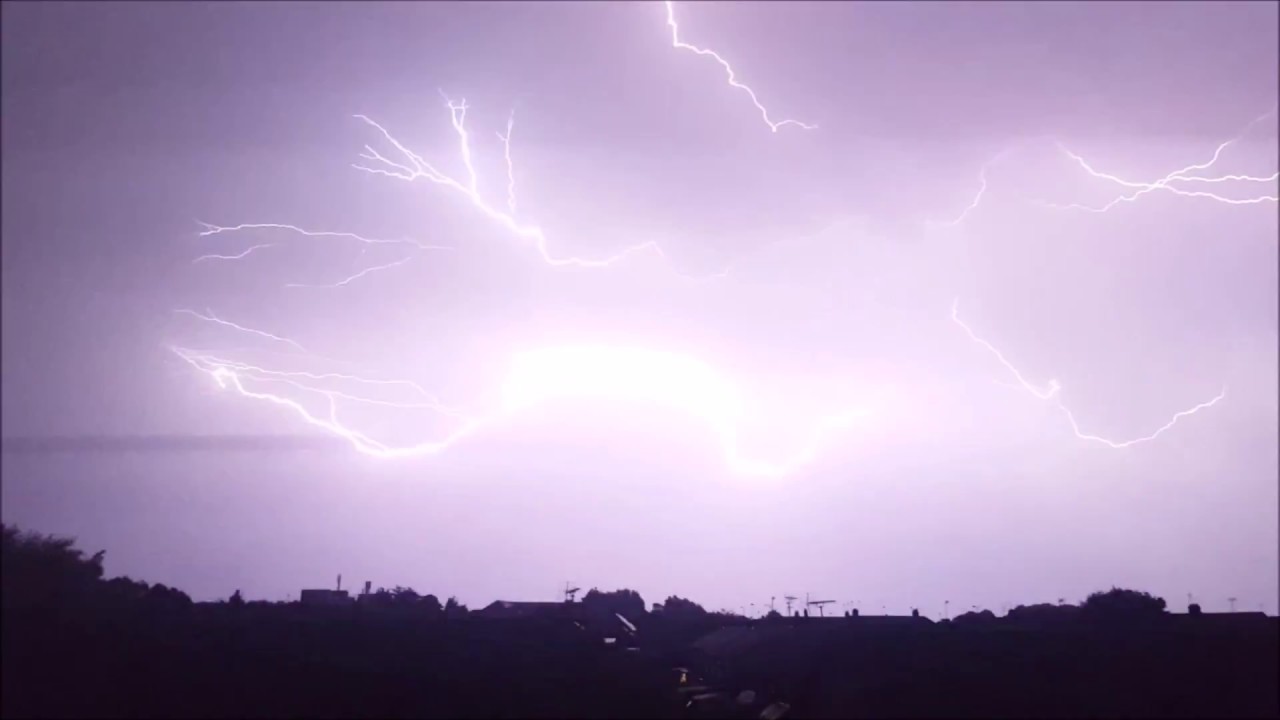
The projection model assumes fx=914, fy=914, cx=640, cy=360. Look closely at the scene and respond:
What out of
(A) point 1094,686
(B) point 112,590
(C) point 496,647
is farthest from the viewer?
(C) point 496,647

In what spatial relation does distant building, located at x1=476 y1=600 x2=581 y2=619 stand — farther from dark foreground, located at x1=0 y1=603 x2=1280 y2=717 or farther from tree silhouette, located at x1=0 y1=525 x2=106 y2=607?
tree silhouette, located at x1=0 y1=525 x2=106 y2=607

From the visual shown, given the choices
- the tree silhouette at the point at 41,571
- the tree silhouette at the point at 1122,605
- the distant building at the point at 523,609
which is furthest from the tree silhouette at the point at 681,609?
the tree silhouette at the point at 41,571

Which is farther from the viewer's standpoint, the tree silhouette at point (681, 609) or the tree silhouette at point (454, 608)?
the tree silhouette at point (681, 609)

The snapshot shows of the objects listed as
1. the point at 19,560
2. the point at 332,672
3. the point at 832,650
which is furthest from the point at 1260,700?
the point at 19,560

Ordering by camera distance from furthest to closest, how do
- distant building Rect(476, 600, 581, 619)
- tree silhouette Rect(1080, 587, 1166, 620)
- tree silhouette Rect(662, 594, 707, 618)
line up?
tree silhouette Rect(662, 594, 707, 618) < distant building Rect(476, 600, 581, 619) < tree silhouette Rect(1080, 587, 1166, 620)

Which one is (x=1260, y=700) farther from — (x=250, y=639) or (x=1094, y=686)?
(x=250, y=639)

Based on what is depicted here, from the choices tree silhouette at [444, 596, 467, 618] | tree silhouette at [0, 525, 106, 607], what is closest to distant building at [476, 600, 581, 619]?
tree silhouette at [444, 596, 467, 618]

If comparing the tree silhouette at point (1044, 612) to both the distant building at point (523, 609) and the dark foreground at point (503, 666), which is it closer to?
the dark foreground at point (503, 666)

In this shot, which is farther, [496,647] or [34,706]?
[496,647]

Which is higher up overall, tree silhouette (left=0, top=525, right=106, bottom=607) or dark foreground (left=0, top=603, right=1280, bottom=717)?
tree silhouette (left=0, top=525, right=106, bottom=607)

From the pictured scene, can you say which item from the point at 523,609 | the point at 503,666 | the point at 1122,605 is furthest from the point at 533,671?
the point at 1122,605

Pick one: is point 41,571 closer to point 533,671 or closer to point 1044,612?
point 533,671
